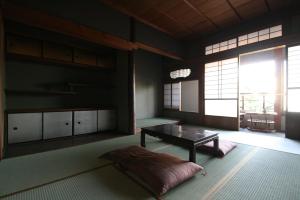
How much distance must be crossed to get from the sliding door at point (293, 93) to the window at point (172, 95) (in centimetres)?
321

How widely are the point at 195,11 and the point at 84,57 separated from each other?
10.2ft

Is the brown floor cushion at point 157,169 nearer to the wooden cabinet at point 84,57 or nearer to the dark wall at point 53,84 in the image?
the dark wall at point 53,84

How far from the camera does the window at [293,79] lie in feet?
12.0

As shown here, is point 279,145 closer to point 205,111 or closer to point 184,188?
point 205,111

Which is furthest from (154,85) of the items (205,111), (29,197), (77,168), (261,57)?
(29,197)

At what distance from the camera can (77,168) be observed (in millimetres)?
2078

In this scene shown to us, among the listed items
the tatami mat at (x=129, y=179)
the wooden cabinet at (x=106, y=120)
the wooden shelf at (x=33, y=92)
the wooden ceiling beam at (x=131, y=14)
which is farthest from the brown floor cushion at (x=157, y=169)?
the wooden ceiling beam at (x=131, y=14)

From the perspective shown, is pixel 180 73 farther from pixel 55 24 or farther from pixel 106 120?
Result: pixel 55 24

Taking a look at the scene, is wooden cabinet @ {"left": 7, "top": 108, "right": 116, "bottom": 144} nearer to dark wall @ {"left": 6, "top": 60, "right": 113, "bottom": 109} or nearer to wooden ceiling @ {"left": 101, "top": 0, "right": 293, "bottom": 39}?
dark wall @ {"left": 6, "top": 60, "right": 113, "bottom": 109}

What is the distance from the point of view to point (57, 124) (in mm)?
3609

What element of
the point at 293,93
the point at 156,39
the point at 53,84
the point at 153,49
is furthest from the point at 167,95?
the point at 53,84

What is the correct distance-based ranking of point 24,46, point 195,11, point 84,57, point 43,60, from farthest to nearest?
1. point 84,57
2. point 195,11
3. point 43,60
4. point 24,46

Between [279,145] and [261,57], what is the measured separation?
343 cm

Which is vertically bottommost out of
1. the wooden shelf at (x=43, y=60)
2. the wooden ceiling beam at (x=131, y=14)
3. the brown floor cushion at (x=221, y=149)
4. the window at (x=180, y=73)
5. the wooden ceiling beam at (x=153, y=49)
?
the brown floor cushion at (x=221, y=149)
